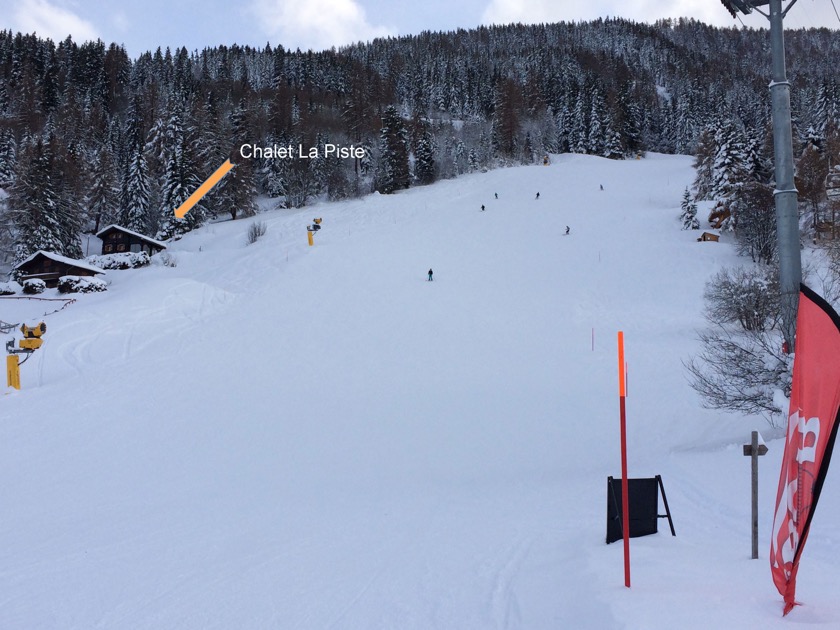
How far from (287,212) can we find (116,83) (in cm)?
7174

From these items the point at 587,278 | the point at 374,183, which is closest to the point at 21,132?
the point at 374,183

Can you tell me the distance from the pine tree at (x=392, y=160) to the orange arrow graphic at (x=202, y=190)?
17400mm

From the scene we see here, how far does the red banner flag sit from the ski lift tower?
4.68m

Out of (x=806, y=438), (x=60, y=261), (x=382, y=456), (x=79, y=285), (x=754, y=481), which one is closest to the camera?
(x=806, y=438)

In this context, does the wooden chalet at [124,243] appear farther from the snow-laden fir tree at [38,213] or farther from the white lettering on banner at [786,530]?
the white lettering on banner at [786,530]

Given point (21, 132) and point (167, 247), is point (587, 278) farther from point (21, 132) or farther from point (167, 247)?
point (21, 132)

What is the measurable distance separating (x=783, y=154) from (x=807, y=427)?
18.2 ft

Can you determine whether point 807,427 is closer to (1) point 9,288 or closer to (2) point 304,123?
(1) point 9,288

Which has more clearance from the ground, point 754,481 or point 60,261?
point 60,261

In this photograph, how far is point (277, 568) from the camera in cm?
705

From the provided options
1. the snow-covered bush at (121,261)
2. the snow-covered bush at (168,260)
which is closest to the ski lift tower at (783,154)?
the snow-covered bush at (168,260)

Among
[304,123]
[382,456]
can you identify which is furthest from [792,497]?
[304,123]

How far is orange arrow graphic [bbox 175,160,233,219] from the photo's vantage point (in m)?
53.9

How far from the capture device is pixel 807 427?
3.31m
